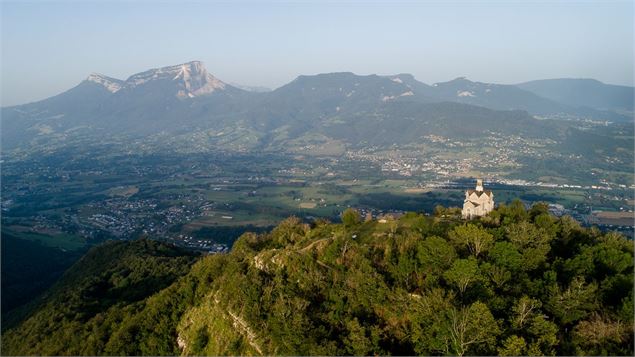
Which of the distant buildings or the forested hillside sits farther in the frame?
the distant buildings

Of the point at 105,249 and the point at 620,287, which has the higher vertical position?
the point at 620,287

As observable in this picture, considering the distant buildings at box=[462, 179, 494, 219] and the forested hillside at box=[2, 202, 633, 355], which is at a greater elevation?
the distant buildings at box=[462, 179, 494, 219]

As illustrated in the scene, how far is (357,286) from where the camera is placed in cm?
2933

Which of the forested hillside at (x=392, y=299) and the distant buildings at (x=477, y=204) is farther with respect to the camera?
the distant buildings at (x=477, y=204)

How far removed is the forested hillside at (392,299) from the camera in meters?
24.2

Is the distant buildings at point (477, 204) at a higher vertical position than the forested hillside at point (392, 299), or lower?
higher

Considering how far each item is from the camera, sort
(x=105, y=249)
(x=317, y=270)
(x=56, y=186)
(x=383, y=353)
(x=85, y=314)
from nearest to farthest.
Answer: (x=383, y=353) → (x=317, y=270) → (x=85, y=314) → (x=105, y=249) → (x=56, y=186)

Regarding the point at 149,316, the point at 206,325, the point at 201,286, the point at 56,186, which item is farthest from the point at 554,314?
the point at 56,186

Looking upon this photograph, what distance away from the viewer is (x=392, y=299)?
28.0 m

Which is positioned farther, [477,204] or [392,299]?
[477,204]

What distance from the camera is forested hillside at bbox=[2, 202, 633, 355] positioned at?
2419 centimetres

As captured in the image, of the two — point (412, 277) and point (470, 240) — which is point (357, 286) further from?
point (470, 240)

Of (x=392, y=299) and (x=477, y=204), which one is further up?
(x=477, y=204)

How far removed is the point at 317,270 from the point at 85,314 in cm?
2637
